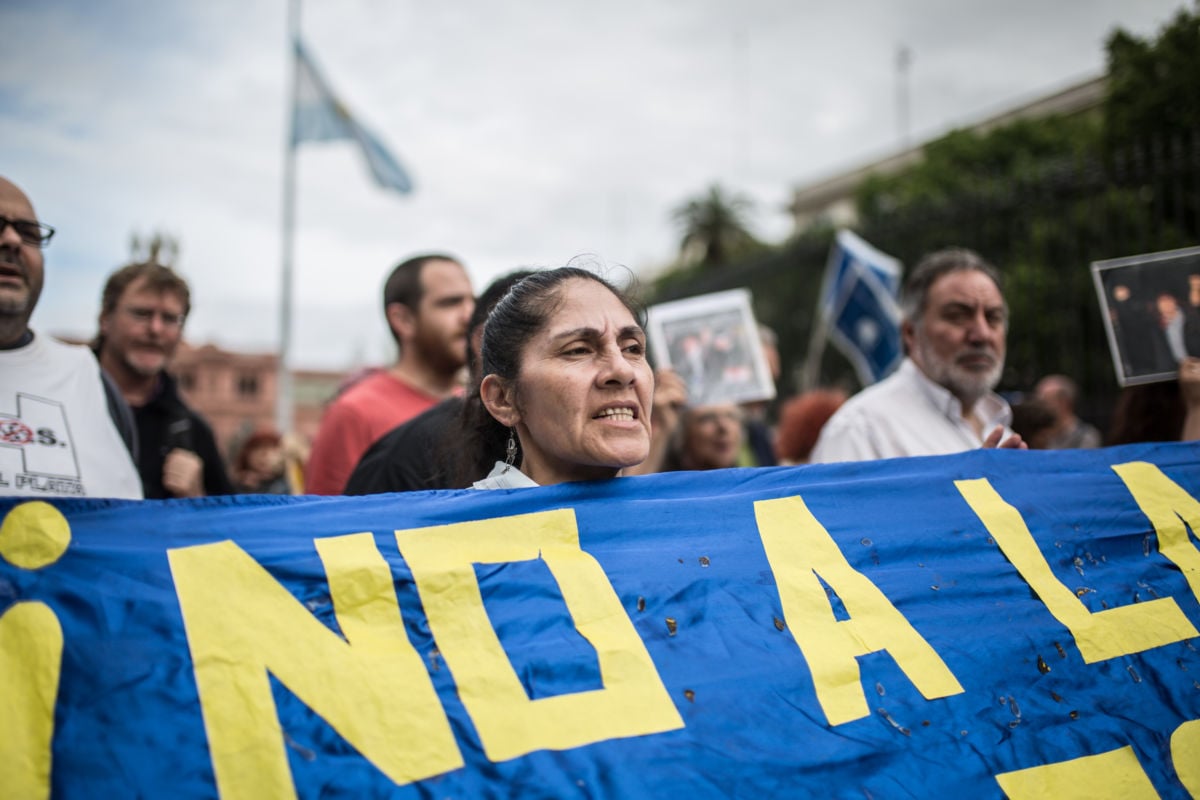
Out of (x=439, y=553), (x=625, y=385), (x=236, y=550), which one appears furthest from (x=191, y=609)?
(x=625, y=385)

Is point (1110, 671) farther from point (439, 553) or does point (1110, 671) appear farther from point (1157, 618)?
point (439, 553)

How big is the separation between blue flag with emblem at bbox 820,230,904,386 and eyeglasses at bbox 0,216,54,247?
6.41 meters

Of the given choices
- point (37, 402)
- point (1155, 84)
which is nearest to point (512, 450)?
point (37, 402)

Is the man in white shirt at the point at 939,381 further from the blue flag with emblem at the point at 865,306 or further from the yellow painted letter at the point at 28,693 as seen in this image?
the blue flag with emblem at the point at 865,306

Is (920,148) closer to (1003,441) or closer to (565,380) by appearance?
(1003,441)

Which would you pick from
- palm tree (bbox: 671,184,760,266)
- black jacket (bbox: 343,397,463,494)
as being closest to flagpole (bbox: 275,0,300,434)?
black jacket (bbox: 343,397,463,494)

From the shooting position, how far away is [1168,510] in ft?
8.31

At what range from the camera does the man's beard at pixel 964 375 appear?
3.20m

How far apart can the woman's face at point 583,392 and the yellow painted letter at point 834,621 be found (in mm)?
416

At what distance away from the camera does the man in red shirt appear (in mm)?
3439

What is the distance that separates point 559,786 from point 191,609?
2.38 feet

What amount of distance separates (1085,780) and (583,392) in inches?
50.4

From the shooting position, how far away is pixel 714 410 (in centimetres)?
427

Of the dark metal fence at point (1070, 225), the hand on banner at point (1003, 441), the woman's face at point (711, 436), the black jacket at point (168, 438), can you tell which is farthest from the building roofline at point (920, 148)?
the black jacket at point (168, 438)
